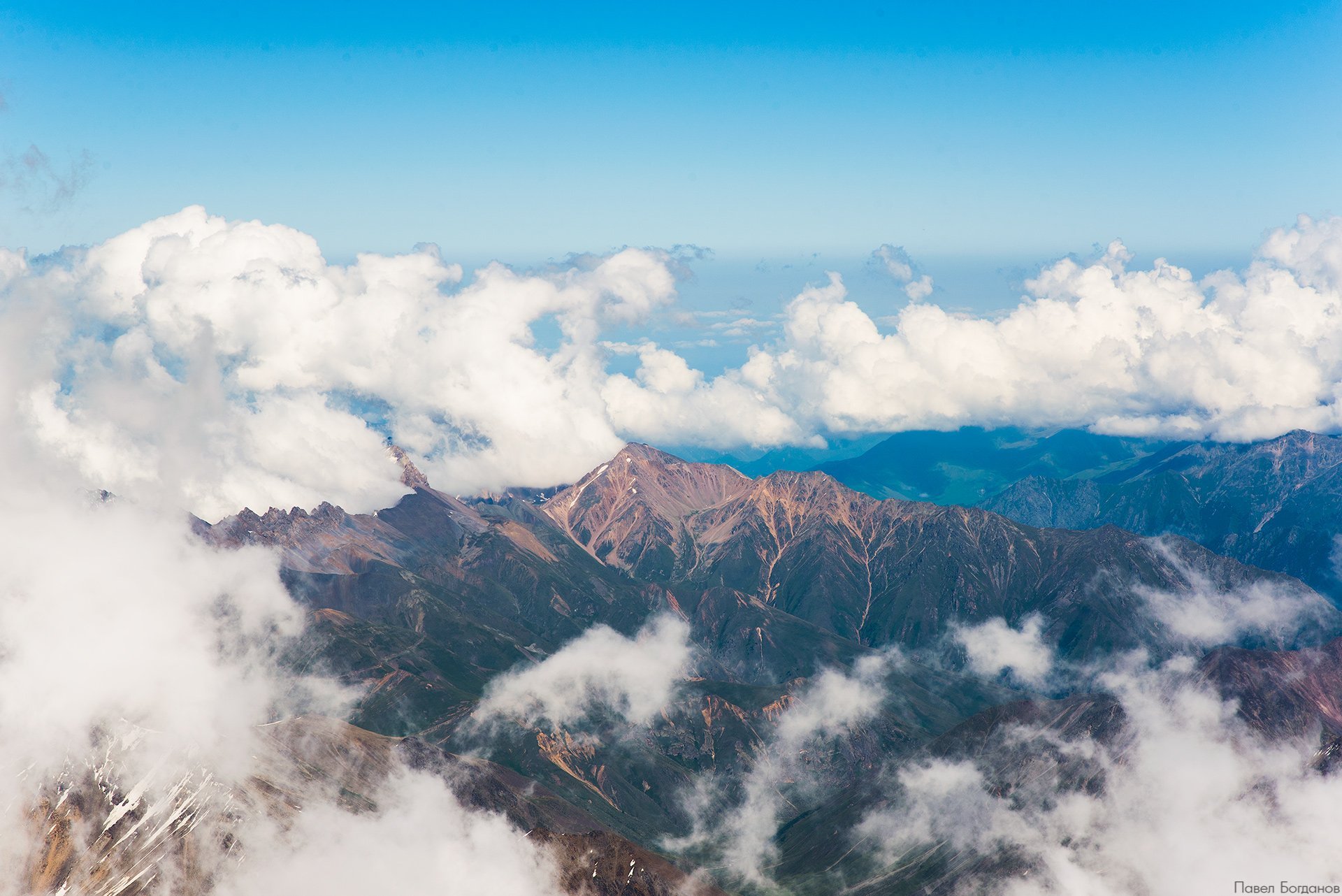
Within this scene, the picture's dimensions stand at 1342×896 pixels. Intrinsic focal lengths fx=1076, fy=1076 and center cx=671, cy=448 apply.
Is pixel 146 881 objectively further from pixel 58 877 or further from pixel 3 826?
pixel 3 826

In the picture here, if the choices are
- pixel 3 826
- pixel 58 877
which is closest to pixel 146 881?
pixel 58 877
